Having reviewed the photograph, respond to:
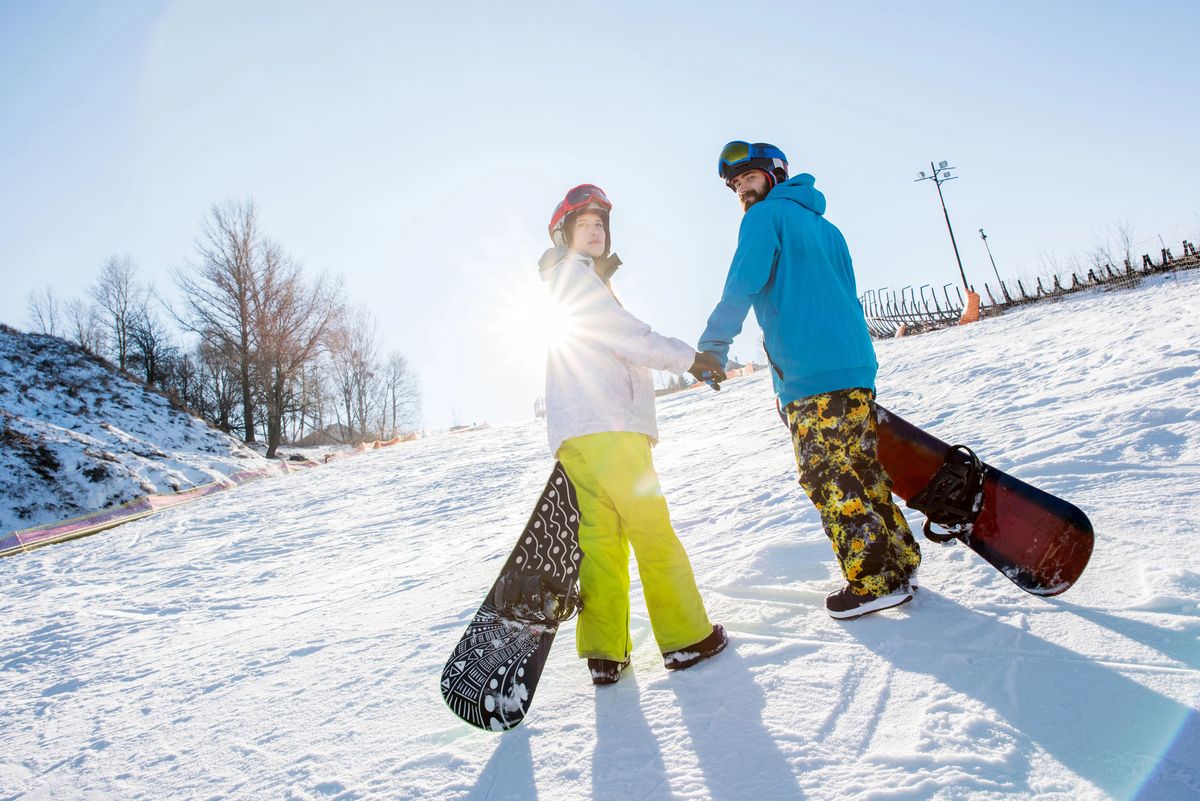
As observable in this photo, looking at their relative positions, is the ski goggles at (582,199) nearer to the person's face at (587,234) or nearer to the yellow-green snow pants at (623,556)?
the person's face at (587,234)

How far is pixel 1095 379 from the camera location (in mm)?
5281

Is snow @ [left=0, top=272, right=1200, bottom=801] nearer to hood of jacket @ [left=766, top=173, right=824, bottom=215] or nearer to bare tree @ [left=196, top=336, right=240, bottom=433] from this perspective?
hood of jacket @ [left=766, top=173, right=824, bottom=215]

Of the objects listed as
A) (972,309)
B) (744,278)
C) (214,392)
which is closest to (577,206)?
(744,278)

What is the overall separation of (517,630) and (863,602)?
49.0 inches

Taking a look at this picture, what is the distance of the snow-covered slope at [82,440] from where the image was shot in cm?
1168

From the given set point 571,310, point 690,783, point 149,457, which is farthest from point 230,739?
point 149,457

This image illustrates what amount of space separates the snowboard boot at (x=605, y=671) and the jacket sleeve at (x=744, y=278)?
1.25 meters

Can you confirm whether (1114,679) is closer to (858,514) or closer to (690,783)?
(858,514)

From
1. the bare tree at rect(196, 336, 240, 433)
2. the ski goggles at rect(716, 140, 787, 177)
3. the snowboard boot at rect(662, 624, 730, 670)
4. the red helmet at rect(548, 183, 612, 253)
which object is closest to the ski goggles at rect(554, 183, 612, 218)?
the red helmet at rect(548, 183, 612, 253)

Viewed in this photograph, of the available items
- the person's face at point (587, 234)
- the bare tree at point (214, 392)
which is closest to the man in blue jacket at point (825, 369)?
the person's face at point (587, 234)

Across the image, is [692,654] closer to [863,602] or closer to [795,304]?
[863,602]

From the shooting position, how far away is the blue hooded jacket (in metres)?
2.32

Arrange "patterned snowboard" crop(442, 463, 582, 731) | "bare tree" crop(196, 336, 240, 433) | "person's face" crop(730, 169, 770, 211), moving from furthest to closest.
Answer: "bare tree" crop(196, 336, 240, 433)
"person's face" crop(730, 169, 770, 211)
"patterned snowboard" crop(442, 463, 582, 731)

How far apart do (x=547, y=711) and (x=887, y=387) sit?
7712 mm
